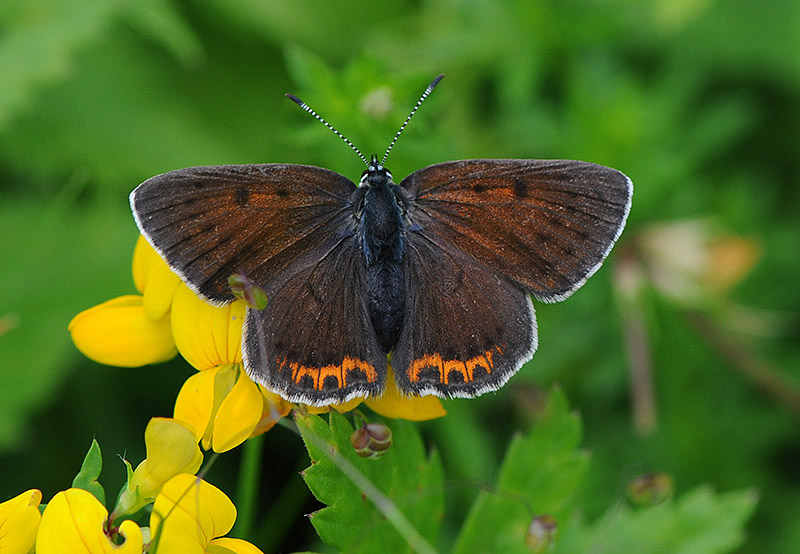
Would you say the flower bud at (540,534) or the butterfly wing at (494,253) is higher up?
the butterfly wing at (494,253)

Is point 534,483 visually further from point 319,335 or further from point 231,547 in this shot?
point 231,547

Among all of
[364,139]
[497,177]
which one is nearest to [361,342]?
[497,177]

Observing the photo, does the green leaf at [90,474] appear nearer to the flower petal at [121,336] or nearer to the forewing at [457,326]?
the flower petal at [121,336]

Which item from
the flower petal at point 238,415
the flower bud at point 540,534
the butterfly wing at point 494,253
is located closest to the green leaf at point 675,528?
the flower bud at point 540,534

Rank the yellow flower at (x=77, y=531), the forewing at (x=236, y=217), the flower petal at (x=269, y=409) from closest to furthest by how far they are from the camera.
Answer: the yellow flower at (x=77, y=531) < the flower petal at (x=269, y=409) < the forewing at (x=236, y=217)

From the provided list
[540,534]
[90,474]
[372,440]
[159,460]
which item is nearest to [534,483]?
[540,534]

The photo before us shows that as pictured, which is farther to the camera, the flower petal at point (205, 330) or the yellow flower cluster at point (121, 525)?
the flower petal at point (205, 330)
